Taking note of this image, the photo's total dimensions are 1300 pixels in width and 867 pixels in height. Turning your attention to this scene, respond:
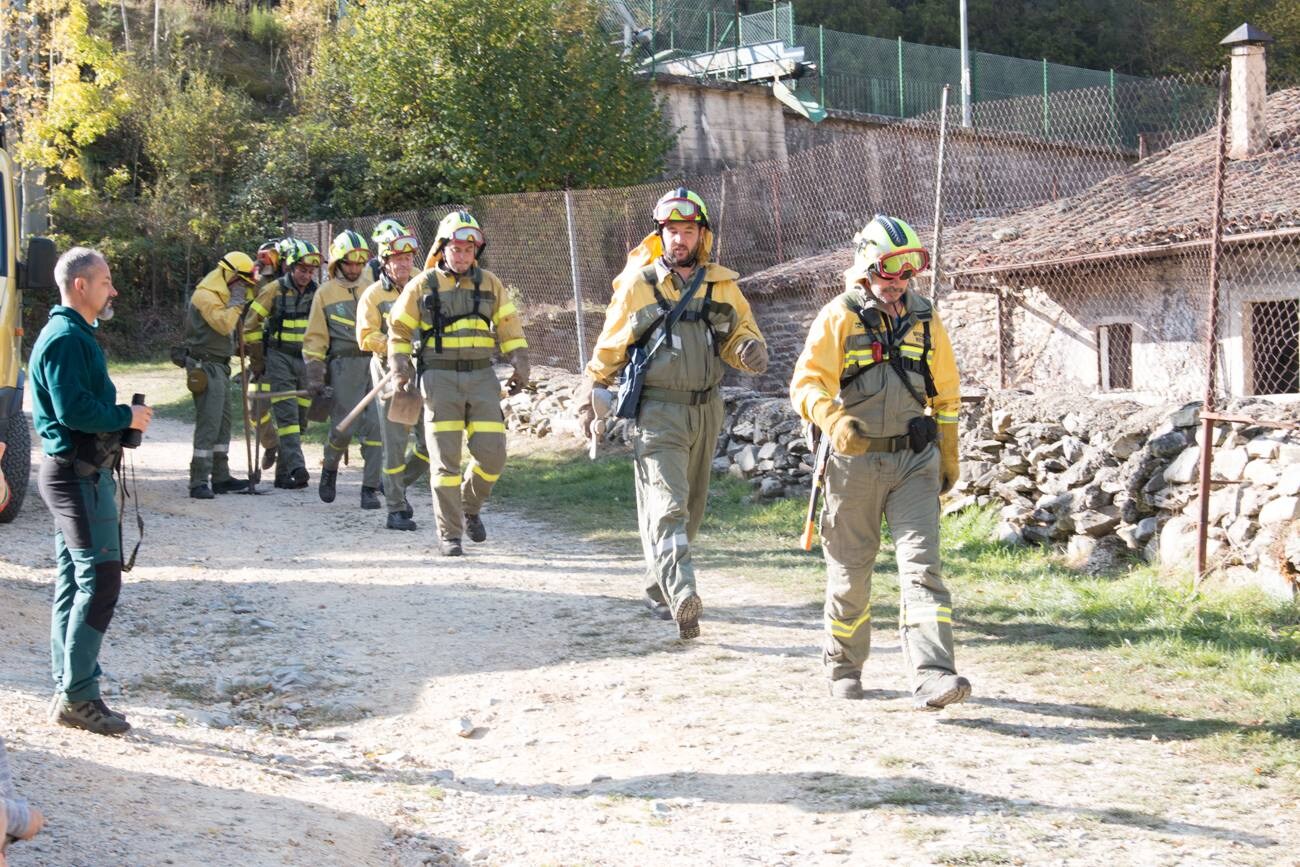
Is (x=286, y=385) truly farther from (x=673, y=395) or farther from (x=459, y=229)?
(x=673, y=395)

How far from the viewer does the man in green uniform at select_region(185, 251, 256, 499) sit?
1149 cm

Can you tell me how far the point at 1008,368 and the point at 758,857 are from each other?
14510 millimetres

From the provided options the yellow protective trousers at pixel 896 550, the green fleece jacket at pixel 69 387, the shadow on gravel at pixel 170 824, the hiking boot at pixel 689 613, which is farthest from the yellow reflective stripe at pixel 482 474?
the shadow on gravel at pixel 170 824

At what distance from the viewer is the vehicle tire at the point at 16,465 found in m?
9.71

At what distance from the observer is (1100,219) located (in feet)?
57.0

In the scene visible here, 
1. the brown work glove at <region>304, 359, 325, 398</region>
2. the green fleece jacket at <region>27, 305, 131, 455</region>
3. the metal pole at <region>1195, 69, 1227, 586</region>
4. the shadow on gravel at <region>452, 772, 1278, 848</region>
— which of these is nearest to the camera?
the shadow on gravel at <region>452, 772, 1278, 848</region>

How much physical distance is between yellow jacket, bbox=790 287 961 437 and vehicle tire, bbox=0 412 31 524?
6349 millimetres

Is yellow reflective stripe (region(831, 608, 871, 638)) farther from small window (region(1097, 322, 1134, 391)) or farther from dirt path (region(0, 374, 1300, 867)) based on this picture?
small window (region(1097, 322, 1134, 391))

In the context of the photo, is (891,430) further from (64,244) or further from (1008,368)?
(64,244)

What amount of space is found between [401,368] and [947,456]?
13.3ft

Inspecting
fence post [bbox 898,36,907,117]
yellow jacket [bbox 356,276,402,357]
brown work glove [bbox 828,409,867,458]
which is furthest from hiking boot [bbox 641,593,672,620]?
fence post [bbox 898,36,907,117]

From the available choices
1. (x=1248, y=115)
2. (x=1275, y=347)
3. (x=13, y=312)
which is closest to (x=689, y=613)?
(x=13, y=312)

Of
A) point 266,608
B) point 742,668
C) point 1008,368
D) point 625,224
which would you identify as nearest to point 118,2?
point 625,224

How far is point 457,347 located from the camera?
8734 mm
